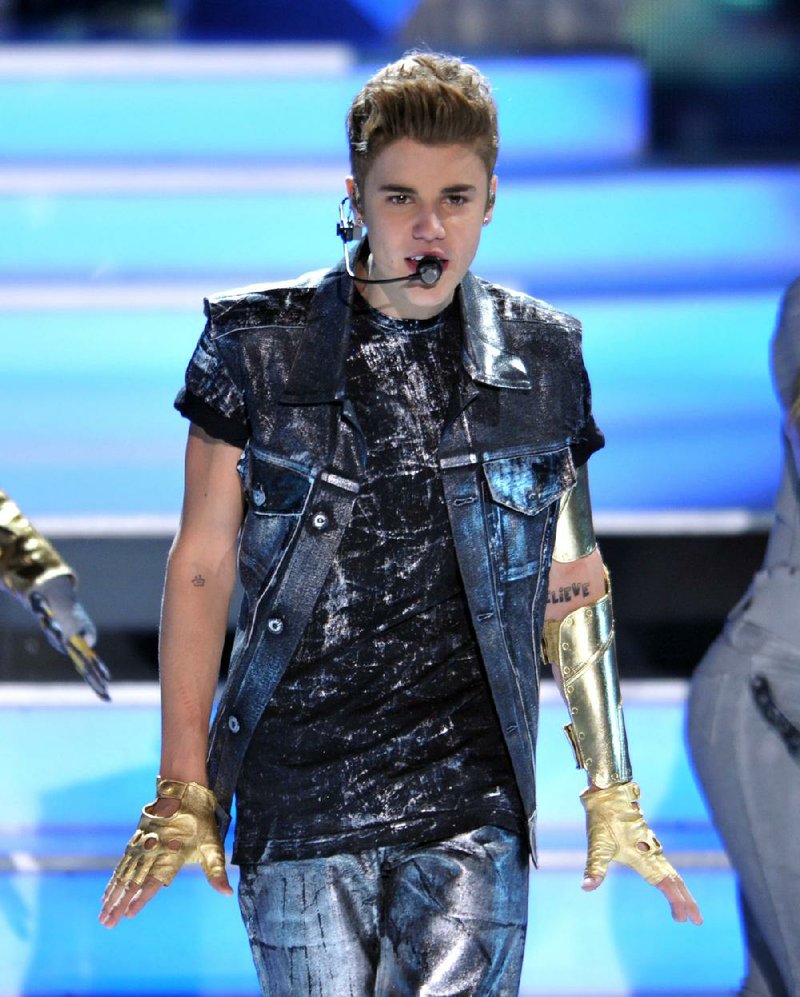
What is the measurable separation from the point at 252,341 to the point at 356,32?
5236mm

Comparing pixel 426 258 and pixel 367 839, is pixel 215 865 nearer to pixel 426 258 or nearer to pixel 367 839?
pixel 367 839

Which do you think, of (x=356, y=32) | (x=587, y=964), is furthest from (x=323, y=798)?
(x=356, y=32)

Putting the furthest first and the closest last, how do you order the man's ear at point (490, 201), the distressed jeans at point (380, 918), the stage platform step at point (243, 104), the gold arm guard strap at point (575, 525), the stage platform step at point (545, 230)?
the stage platform step at point (243, 104), the stage platform step at point (545, 230), the gold arm guard strap at point (575, 525), the man's ear at point (490, 201), the distressed jeans at point (380, 918)

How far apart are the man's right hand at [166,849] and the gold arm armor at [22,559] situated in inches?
11.4

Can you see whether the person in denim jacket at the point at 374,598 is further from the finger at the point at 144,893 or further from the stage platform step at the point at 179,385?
the stage platform step at the point at 179,385

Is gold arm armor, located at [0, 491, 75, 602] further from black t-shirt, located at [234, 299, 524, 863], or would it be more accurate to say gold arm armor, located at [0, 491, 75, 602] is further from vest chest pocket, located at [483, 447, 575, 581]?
vest chest pocket, located at [483, 447, 575, 581]

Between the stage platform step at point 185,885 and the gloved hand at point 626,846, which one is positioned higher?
the gloved hand at point 626,846

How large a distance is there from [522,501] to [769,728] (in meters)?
0.69

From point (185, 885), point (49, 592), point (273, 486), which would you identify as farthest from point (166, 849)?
point (185, 885)

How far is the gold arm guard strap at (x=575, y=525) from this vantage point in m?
2.17

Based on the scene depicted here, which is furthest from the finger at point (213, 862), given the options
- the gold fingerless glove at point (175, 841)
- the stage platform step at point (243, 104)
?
the stage platform step at point (243, 104)

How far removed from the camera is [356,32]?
699 cm

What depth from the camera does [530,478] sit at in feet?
6.85

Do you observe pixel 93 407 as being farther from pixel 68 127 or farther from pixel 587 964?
pixel 587 964
